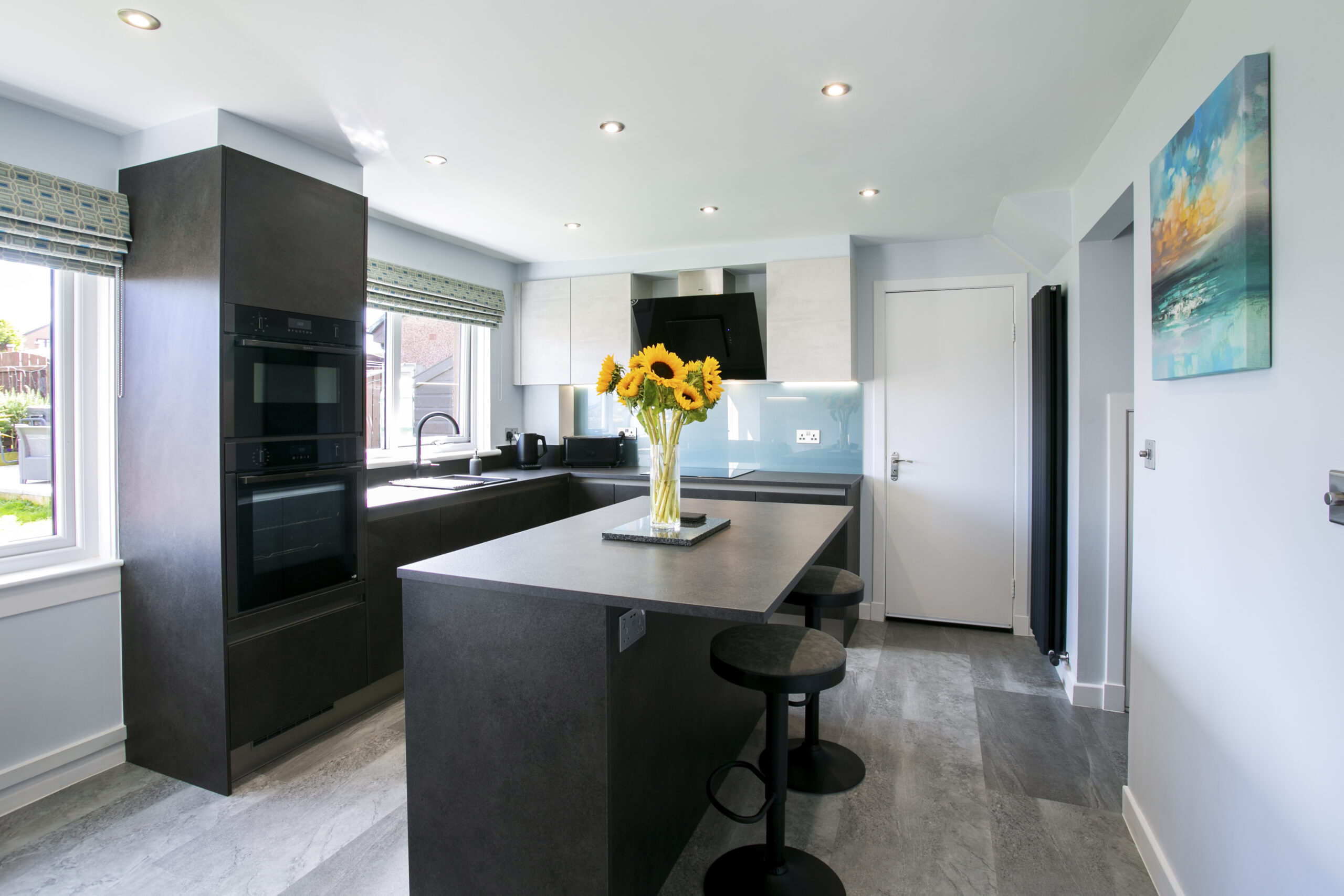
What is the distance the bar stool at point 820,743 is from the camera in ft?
7.79

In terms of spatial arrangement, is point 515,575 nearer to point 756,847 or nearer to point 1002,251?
point 756,847

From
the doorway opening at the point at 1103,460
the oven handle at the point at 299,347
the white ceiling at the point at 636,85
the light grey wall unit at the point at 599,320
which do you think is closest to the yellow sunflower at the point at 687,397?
the white ceiling at the point at 636,85

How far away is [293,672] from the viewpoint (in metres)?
2.54

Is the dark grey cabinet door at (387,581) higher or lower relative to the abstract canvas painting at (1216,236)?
lower

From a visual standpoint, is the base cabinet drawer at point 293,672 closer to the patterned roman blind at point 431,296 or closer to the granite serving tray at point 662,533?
the granite serving tray at point 662,533

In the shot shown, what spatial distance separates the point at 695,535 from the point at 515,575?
0.62 meters

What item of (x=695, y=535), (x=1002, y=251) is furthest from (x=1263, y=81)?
(x=1002, y=251)

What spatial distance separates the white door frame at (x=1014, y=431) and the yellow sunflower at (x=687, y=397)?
2610 mm

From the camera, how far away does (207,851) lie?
6.62ft

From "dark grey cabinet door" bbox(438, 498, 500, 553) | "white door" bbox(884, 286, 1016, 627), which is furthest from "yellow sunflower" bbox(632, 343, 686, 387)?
"white door" bbox(884, 286, 1016, 627)

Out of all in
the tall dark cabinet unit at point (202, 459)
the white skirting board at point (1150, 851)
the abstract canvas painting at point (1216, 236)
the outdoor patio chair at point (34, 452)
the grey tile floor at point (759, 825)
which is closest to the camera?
the abstract canvas painting at point (1216, 236)

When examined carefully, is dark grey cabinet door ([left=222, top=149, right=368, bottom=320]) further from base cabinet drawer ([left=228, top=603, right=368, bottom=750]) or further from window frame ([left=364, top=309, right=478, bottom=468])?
base cabinet drawer ([left=228, top=603, right=368, bottom=750])

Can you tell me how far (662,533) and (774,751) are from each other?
2.22 feet

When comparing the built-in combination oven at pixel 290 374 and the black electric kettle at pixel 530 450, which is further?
the black electric kettle at pixel 530 450
